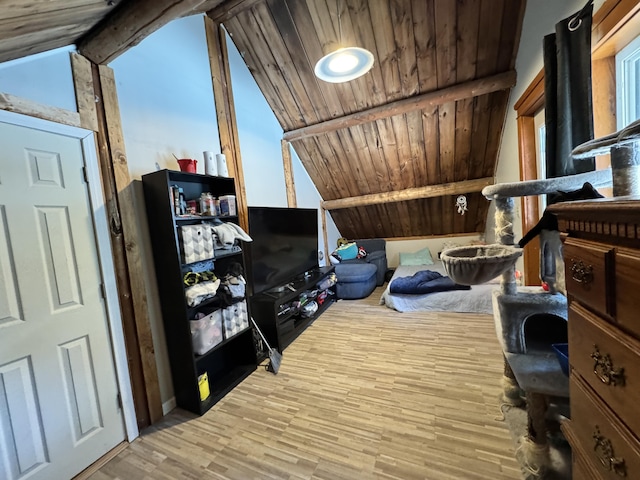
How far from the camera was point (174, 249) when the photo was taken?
1768mm

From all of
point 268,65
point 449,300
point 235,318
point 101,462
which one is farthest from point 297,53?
point 101,462

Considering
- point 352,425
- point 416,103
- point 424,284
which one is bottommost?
point 352,425

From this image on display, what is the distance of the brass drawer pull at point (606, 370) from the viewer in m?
0.61

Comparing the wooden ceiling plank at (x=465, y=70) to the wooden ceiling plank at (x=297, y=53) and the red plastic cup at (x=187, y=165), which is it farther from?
the red plastic cup at (x=187, y=165)

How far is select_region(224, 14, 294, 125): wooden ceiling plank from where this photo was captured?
270 centimetres

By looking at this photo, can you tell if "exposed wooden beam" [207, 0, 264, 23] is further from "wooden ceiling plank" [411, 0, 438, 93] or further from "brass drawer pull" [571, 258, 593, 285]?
"brass drawer pull" [571, 258, 593, 285]

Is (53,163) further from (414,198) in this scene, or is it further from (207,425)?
(414,198)

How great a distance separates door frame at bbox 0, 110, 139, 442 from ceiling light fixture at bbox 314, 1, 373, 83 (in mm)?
1528

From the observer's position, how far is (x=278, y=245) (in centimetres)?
293

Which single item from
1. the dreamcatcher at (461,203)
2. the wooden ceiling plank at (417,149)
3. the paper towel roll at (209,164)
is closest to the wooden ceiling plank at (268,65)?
the wooden ceiling plank at (417,149)

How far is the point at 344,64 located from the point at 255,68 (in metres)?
1.66

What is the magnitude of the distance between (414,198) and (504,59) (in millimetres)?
2067

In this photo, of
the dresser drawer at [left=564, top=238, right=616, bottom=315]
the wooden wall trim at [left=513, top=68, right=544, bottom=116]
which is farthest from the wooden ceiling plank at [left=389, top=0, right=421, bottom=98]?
the dresser drawer at [left=564, top=238, right=616, bottom=315]

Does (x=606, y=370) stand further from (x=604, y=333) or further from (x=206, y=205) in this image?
(x=206, y=205)
